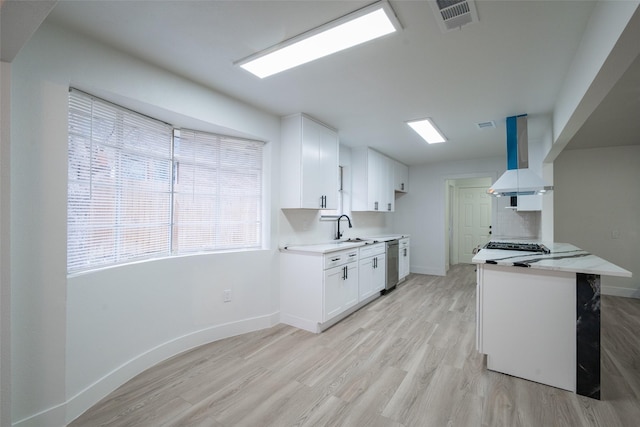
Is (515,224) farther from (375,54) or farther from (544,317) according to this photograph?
(375,54)

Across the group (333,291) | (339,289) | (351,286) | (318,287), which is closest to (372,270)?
(351,286)

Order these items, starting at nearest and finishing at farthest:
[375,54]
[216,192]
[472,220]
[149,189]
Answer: [375,54] < [149,189] < [216,192] < [472,220]

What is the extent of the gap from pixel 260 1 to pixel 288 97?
1.31 metres

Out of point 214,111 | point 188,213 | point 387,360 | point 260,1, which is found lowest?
point 387,360

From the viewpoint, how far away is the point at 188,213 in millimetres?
2885

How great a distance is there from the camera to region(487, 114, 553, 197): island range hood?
315 cm

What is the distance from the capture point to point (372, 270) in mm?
4336

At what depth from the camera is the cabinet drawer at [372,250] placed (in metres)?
4.10

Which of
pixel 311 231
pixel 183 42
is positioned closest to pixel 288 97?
pixel 183 42

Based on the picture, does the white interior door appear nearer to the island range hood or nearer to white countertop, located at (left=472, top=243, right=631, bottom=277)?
the island range hood

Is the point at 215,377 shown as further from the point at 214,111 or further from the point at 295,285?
the point at 214,111

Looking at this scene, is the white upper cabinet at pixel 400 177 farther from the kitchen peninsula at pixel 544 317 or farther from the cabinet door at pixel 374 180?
the kitchen peninsula at pixel 544 317

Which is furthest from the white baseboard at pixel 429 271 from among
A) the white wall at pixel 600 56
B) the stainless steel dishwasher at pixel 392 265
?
the white wall at pixel 600 56

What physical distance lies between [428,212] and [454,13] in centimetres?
525
